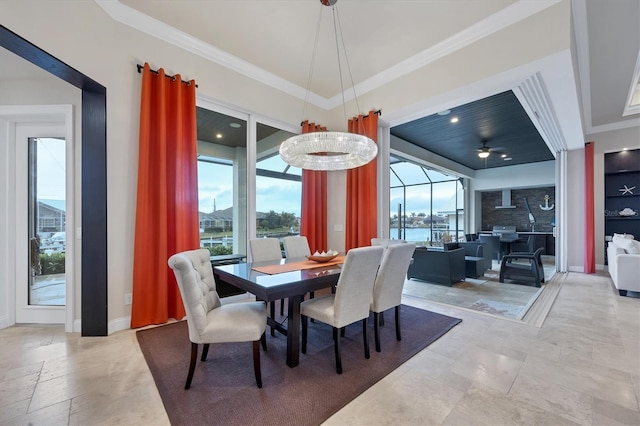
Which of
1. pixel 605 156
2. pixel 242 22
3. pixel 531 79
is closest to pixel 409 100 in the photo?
pixel 531 79

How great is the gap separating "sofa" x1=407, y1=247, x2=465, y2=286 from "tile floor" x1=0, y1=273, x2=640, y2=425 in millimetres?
1800

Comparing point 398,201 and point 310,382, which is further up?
point 398,201

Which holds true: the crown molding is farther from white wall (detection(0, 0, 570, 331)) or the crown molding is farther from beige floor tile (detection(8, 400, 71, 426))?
beige floor tile (detection(8, 400, 71, 426))

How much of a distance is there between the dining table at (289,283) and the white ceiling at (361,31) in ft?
8.72

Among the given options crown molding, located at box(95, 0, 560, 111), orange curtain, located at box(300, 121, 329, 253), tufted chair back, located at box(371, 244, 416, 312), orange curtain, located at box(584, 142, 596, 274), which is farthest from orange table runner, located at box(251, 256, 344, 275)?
orange curtain, located at box(584, 142, 596, 274)

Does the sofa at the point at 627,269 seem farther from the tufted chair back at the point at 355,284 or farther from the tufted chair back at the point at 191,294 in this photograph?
the tufted chair back at the point at 191,294

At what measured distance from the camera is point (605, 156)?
614cm

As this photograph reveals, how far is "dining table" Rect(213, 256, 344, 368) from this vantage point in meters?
1.97

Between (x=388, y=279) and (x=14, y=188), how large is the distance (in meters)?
4.15

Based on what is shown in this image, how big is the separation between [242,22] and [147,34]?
1.06 meters

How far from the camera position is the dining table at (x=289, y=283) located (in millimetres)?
1966

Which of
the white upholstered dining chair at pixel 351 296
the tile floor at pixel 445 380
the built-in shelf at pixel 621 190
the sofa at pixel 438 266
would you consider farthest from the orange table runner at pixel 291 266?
the built-in shelf at pixel 621 190

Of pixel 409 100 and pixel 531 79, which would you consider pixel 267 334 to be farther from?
pixel 531 79

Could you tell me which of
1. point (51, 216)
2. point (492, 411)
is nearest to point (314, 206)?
point (51, 216)
